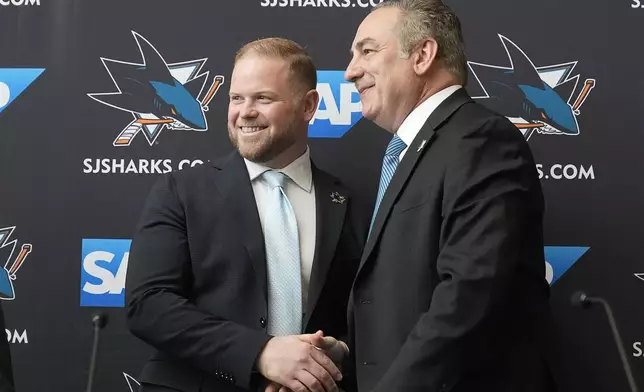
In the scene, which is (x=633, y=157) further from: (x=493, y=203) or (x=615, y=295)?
(x=493, y=203)

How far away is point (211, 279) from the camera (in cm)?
198

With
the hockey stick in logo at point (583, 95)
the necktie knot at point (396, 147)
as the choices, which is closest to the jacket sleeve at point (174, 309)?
the necktie knot at point (396, 147)

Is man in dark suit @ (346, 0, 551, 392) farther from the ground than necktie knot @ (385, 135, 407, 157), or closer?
closer

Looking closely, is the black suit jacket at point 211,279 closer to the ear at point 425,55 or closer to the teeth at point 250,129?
the teeth at point 250,129

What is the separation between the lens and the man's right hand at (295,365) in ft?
→ 5.85

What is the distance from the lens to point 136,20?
2.48 metres

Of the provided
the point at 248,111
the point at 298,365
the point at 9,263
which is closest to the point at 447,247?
the point at 298,365

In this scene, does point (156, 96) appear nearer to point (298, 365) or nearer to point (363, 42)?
point (363, 42)

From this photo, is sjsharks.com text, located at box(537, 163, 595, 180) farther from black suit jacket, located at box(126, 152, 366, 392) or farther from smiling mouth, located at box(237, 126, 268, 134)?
smiling mouth, located at box(237, 126, 268, 134)

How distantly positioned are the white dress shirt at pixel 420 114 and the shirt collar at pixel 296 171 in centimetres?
45

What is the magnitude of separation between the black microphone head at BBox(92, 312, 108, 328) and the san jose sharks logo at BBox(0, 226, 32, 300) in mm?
279

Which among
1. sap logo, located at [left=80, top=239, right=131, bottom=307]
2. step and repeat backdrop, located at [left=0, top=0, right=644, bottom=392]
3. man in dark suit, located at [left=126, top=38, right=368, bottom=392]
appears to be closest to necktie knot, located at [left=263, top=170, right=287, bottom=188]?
man in dark suit, located at [left=126, top=38, right=368, bottom=392]

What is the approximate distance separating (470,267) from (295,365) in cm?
55

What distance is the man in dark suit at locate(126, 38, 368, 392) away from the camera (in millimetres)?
1833
